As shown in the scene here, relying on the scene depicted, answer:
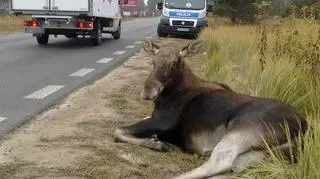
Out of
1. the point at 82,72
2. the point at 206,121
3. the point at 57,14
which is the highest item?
the point at 206,121

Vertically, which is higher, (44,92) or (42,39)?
(44,92)

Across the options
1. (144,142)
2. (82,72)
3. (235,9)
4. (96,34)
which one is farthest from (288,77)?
(235,9)

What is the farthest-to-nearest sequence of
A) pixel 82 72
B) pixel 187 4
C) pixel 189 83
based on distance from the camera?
pixel 187 4, pixel 82 72, pixel 189 83

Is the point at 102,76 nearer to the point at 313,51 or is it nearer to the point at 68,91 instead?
the point at 68,91

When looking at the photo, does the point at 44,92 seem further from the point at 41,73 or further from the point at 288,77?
the point at 288,77

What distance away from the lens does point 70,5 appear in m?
21.4

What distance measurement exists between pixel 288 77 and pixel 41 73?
21.8 ft

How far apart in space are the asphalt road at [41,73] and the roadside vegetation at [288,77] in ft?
9.22

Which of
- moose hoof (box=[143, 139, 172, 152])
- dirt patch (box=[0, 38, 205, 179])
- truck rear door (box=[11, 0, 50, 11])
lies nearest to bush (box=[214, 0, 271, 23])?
truck rear door (box=[11, 0, 50, 11])

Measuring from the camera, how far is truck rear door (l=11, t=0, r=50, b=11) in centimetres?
2148

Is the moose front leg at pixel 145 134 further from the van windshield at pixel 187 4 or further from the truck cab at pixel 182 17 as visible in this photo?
the van windshield at pixel 187 4

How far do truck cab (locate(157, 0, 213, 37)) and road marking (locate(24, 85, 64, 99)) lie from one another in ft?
61.6

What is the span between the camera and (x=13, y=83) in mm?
11367

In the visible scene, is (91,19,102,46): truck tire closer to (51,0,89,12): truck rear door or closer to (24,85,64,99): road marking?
(51,0,89,12): truck rear door
